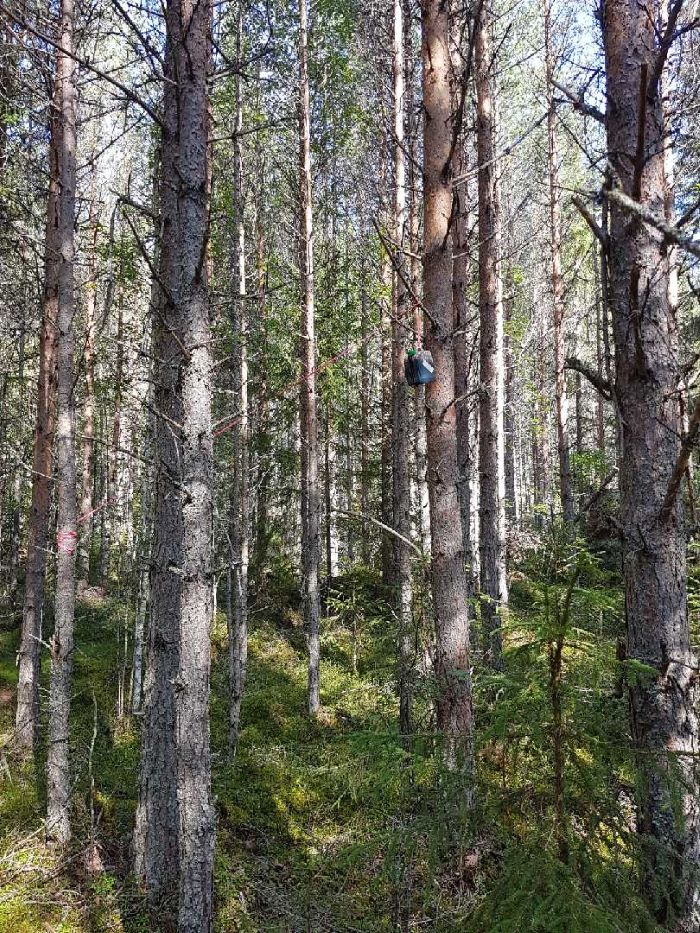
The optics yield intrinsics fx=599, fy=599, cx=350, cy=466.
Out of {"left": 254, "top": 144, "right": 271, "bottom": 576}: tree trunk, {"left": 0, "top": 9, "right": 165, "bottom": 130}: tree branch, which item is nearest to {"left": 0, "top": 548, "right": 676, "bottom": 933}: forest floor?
{"left": 254, "top": 144, "right": 271, "bottom": 576}: tree trunk

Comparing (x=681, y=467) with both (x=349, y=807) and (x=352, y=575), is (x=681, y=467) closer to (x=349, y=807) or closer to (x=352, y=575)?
(x=349, y=807)

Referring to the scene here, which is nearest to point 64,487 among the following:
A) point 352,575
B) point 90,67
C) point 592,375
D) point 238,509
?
point 238,509

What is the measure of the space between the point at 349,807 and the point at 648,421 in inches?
224

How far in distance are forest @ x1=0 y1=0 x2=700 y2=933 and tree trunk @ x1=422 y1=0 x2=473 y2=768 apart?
0.06ft

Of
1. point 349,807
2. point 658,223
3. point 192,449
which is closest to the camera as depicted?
point 658,223

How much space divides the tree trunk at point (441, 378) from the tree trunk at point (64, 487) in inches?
140

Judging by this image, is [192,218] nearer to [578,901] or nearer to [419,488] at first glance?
[578,901]

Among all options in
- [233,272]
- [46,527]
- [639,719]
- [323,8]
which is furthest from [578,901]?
[323,8]

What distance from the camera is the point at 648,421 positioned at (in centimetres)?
261

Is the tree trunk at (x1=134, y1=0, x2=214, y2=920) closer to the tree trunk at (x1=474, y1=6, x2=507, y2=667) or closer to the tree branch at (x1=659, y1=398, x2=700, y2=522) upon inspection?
the tree branch at (x1=659, y1=398, x2=700, y2=522)

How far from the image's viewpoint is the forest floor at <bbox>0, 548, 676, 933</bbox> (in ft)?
5.34

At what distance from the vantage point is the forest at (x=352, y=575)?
1905 mm

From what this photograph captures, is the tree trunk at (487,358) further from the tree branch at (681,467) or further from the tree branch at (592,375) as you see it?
the tree branch at (681,467)

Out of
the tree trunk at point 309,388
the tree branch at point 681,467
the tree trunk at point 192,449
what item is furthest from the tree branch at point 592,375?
the tree trunk at point 309,388
